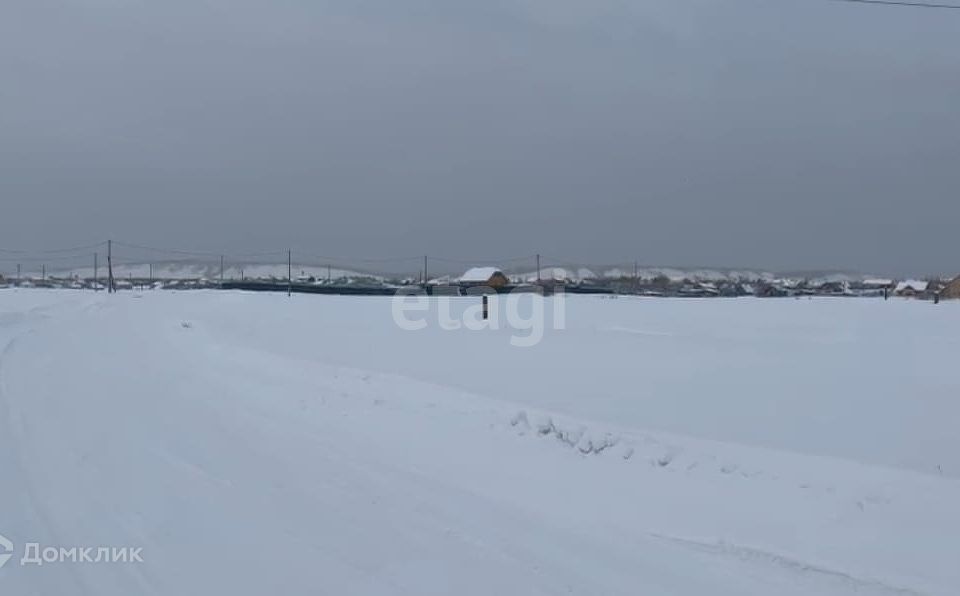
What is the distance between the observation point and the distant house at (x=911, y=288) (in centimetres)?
5516

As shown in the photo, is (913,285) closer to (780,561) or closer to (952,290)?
(952,290)

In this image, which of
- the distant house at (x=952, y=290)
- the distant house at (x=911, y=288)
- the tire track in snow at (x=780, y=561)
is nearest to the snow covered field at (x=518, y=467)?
the tire track in snow at (x=780, y=561)

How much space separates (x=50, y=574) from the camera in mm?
5691

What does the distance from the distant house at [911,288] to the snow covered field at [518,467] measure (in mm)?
41434

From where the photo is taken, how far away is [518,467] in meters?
9.69

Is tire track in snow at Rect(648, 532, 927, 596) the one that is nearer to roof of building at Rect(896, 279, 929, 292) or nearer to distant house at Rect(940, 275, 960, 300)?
distant house at Rect(940, 275, 960, 300)

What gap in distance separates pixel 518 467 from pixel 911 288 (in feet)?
194

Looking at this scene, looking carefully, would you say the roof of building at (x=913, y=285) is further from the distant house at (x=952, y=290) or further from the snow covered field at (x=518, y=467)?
the snow covered field at (x=518, y=467)

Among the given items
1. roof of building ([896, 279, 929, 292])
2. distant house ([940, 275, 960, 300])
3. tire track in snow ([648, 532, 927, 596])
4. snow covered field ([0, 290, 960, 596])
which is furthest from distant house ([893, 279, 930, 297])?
tire track in snow ([648, 532, 927, 596])

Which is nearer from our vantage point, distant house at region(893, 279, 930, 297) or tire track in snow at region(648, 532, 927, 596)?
tire track in snow at region(648, 532, 927, 596)

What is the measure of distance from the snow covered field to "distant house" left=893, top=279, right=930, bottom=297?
136 feet

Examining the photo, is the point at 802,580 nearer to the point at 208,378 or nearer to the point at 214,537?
the point at 214,537

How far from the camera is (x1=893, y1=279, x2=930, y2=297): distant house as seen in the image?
55.2m

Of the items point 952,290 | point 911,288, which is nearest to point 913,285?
point 911,288
